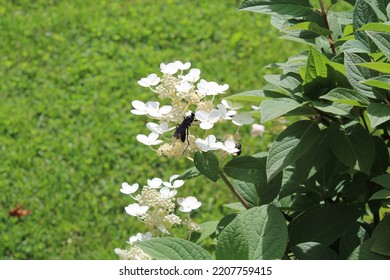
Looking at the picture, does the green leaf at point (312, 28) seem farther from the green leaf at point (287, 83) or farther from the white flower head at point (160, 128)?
the white flower head at point (160, 128)

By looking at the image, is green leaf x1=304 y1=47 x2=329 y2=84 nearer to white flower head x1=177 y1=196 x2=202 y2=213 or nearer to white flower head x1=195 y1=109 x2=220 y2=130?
white flower head x1=195 y1=109 x2=220 y2=130

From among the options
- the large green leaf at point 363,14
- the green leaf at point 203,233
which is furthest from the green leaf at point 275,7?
the green leaf at point 203,233

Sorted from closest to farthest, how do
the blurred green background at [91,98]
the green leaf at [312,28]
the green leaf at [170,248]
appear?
the green leaf at [170,248] → the green leaf at [312,28] → the blurred green background at [91,98]

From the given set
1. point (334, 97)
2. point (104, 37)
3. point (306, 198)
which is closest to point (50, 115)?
point (104, 37)

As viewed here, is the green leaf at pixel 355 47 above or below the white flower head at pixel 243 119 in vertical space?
above

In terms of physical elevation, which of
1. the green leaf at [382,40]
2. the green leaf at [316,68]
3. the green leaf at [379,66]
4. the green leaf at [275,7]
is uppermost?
the green leaf at [382,40]

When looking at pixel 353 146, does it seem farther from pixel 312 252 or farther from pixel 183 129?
pixel 183 129

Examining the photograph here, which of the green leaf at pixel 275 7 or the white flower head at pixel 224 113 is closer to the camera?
the white flower head at pixel 224 113

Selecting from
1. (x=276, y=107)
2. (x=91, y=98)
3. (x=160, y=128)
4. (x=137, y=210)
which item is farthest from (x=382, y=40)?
(x=91, y=98)
